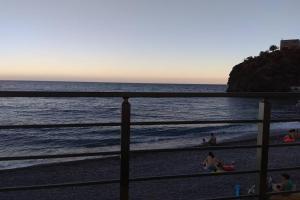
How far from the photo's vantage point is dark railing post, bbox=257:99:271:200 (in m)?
4.09

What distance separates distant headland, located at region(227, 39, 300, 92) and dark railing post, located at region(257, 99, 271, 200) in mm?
A: 89557

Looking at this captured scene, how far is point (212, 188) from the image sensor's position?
637 inches

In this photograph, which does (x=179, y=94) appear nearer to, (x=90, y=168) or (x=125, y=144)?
(x=125, y=144)

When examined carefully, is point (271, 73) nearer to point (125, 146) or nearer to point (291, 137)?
point (291, 137)

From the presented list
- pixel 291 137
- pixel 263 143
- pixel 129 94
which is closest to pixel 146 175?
pixel 291 137

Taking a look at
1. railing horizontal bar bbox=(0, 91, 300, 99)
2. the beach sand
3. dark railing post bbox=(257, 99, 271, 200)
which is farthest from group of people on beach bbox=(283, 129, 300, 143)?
railing horizontal bar bbox=(0, 91, 300, 99)

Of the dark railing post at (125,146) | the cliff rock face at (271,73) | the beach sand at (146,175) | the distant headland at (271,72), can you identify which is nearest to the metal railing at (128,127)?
the dark railing post at (125,146)

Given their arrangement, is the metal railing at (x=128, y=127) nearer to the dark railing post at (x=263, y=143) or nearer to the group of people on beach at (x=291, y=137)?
the dark railing post at (x=263, y=143)

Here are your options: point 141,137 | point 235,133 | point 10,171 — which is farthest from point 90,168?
point 235,133

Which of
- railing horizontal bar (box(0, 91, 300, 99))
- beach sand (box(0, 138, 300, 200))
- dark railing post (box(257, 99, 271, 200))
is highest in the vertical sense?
railing horizontal bar (box(0, 91, 300, 99))

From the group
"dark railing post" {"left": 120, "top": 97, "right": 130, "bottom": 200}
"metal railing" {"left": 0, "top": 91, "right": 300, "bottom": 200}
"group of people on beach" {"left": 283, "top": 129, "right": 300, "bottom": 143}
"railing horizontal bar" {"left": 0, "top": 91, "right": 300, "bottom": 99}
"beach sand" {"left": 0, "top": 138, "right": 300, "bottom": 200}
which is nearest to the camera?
"railing horizontal bar" {"left": 0, "top": 91, "right": 300, "bottom": 99}

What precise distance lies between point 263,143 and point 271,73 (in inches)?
3808

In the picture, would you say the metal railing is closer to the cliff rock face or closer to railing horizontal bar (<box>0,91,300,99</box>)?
railing horizontal bar (<box>0,91,300,99</box>)

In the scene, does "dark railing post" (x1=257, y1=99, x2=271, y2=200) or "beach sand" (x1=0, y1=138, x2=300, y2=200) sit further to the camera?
"beach sand" (x1=0, y1=138, x2=300, y2=200)
